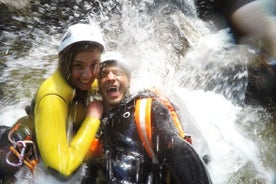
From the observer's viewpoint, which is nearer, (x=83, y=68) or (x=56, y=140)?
(x=56, y=140)

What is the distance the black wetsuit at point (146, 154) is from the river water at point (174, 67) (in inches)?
41.4

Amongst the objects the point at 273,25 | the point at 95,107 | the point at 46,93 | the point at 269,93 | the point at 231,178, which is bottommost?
the point at 231,178

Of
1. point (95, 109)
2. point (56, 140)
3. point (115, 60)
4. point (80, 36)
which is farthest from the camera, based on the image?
point (115, 60)

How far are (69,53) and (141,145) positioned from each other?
1180 millimetres

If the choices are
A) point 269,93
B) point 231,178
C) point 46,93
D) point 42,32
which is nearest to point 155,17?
point 42,32

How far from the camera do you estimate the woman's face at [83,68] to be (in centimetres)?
349

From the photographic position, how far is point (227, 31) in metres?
8.27

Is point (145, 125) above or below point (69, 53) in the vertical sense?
below

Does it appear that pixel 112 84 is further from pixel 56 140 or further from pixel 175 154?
pixel 175 154

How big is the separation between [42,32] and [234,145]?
16.2 ft

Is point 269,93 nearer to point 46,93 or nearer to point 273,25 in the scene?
point 273,25

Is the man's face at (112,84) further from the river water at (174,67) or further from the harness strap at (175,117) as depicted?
the river water at (174,67)

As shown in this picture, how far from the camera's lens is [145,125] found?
3158 millimetres

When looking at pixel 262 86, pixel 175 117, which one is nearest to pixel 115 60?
pixel 175 117
